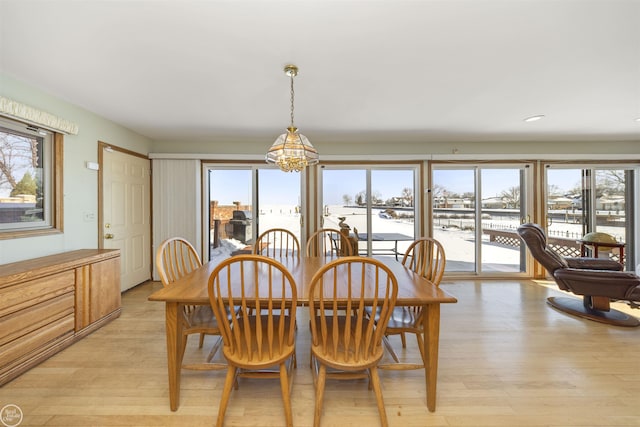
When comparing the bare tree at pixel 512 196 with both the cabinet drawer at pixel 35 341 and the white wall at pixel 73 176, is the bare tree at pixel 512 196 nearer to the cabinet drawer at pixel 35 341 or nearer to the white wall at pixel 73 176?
the cabinet drawer at pixel 35 341

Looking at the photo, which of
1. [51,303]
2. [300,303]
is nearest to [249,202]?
[51,303]

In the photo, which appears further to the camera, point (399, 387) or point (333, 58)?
point (333, 58)

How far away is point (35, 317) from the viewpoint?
72.5 inches

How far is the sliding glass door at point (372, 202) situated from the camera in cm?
421

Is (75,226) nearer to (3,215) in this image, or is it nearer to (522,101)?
(3,215)

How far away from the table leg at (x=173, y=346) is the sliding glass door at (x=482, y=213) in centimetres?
397

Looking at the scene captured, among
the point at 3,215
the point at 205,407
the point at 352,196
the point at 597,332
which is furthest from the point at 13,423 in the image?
the point at 597,332

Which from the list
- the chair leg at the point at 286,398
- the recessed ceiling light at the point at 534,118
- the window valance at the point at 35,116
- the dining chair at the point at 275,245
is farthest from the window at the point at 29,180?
the recessed ceiling light at the point at 534,118

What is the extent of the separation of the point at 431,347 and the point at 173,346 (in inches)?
60.8

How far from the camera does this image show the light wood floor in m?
1.44

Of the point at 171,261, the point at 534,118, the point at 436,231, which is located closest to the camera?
the point at 171,261

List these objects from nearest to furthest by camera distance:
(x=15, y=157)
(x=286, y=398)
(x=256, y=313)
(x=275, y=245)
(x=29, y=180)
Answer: (x=256, y=313) → (x=286, y=398) → (x=15, y=157) → (x=29, y=180) → (x=275, y=245)

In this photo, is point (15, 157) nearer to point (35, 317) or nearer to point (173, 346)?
point (35, 317)

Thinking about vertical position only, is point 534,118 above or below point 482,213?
above
